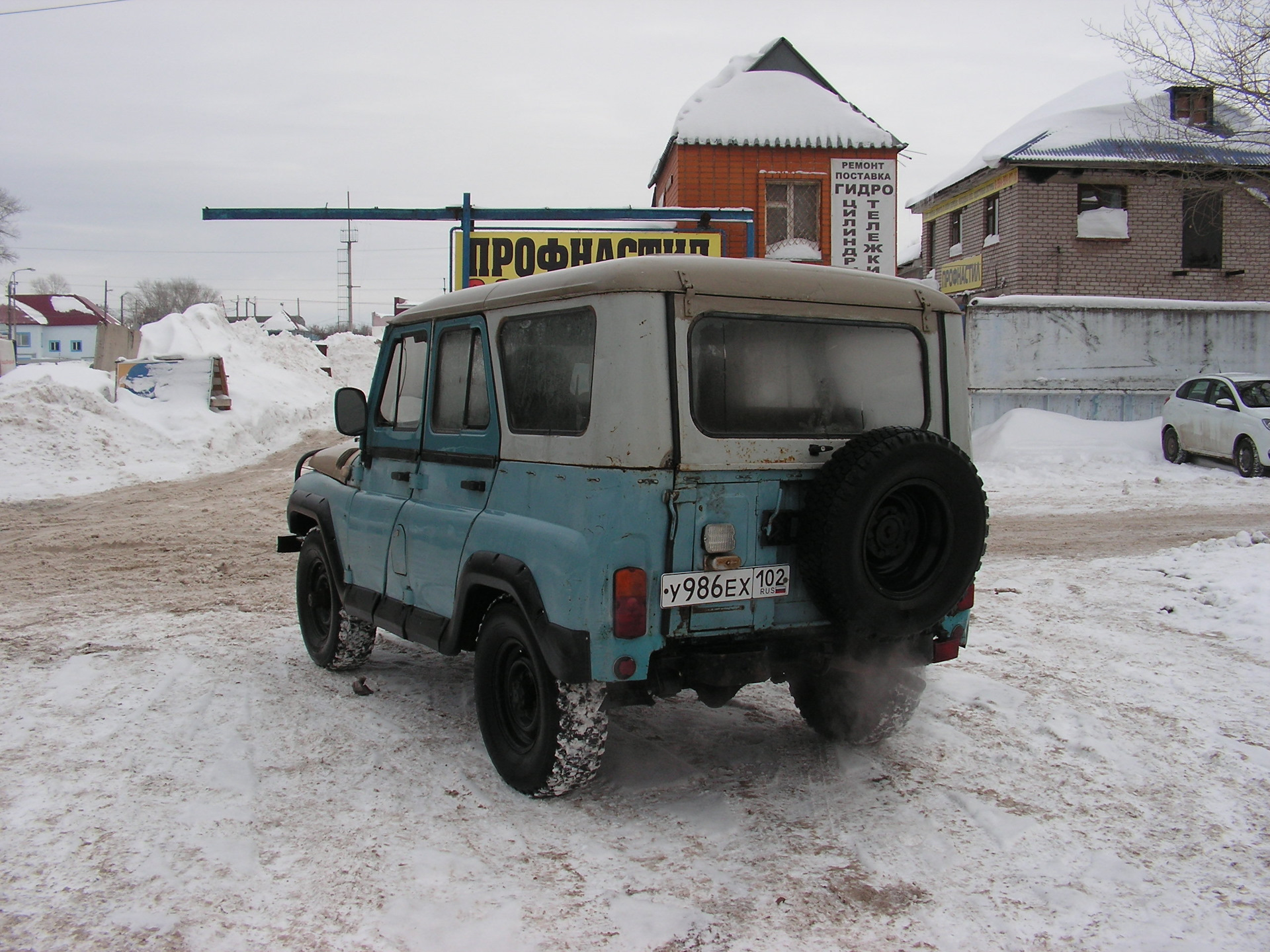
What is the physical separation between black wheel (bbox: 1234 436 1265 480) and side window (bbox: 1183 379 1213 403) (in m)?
1.14

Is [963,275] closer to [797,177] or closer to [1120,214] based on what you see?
[1120,214]

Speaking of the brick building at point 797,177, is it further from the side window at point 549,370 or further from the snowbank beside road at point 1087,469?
the side window at point 549,370

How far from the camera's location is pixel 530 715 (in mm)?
4098

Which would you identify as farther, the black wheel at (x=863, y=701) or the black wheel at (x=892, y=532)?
the black wheel at (x=863, y=701)

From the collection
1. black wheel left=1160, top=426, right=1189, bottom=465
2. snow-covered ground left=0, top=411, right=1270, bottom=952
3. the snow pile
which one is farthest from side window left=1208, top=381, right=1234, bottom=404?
the snow pile

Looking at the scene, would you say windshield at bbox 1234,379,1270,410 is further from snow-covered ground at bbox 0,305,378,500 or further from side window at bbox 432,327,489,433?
snow-covered ground at bbox 0,305,378,500

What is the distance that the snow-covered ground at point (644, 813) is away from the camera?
3061mm

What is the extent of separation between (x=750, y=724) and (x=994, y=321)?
50.3ft

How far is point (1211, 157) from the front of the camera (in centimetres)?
2086

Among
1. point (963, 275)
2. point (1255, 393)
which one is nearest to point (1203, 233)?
point (963, 275)

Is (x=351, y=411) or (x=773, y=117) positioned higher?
(x=773, y=117)

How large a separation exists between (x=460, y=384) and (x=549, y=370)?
2.55 feet

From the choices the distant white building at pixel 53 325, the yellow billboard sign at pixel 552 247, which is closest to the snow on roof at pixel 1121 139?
the yellow billboard sign at pixel 552 247

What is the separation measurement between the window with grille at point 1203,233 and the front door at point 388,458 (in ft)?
78.1
